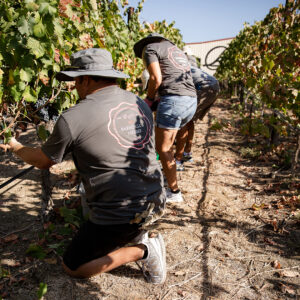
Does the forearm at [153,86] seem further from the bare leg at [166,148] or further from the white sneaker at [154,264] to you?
the white sneaker at [154,264]

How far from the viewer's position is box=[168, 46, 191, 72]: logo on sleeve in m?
2.86

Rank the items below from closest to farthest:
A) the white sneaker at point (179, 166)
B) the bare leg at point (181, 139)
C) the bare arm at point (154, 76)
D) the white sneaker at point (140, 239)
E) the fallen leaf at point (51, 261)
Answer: the white sneaker at point (140, 239), the fallen leaf at point (51, 261), the bare arm at point (154, 76), the bare leg at point (181, 139), the white sneaker at point (179, 166)

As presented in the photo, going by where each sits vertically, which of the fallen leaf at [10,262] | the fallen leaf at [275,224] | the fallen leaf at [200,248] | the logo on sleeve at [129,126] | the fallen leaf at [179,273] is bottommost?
the fallen leaf at [179,273]

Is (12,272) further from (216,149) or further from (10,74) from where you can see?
(216,149)

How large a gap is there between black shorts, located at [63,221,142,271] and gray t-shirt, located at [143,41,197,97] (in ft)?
5.17

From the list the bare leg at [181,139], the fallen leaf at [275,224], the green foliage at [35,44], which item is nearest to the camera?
the green foliage at [35,44]

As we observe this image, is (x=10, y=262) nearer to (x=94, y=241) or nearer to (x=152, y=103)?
(x=94, y=241)

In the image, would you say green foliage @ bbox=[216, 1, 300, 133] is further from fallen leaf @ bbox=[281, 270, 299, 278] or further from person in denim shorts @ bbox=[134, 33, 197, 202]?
fallen leaf @ bbox=[281, 270, 299, 278]

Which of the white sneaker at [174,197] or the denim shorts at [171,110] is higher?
the denim shorts at [171,110]

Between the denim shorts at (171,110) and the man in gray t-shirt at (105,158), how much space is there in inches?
36.9

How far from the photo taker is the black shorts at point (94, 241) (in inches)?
71.1

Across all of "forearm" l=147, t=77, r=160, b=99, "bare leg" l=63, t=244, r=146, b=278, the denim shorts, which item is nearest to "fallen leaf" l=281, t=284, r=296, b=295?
"bare leg" l=63, t=244, r=146, b=278

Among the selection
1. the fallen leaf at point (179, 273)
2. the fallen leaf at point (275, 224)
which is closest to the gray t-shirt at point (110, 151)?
the fallen leaf at point (179, 273)

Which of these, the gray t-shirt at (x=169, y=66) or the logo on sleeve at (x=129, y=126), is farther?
the gray t-shirt at (x=169, y=66)
